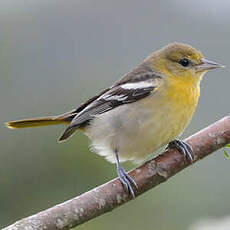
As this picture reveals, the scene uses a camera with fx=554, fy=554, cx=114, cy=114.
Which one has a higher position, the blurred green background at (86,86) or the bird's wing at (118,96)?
the bird's wing at (118,96)

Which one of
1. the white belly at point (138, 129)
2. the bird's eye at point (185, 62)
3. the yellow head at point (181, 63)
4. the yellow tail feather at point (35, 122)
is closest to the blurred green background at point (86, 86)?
the white belly at point (138, 129)

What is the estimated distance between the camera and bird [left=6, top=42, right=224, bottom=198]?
408 centimetres

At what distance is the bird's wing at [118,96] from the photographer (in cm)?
428

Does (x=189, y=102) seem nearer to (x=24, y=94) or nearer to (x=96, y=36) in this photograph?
(x=24, y=94)

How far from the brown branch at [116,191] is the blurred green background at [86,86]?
53 cm

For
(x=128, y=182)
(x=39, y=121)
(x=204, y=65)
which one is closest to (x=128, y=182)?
(x=128, y=182)

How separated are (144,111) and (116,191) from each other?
2.89ft

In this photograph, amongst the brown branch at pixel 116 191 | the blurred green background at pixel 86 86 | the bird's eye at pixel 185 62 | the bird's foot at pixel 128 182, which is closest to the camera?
the brown branch at pixel 116 191

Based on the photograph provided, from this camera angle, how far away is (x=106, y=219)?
5129mm

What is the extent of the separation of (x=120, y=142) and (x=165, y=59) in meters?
0.90

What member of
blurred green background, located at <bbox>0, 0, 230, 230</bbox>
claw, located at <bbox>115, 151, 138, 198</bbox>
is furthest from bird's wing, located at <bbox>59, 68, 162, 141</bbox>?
blurred green background, located at <bbox>0, 0, 230, 230</bbox>

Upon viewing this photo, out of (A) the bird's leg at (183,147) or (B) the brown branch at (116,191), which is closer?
(B) the brown branch at (116,191)

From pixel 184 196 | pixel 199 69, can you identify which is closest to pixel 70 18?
pixel 184 196

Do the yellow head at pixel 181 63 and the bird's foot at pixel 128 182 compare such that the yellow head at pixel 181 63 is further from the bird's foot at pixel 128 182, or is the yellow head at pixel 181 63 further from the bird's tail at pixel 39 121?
the bird's foot at pixel 128 182
